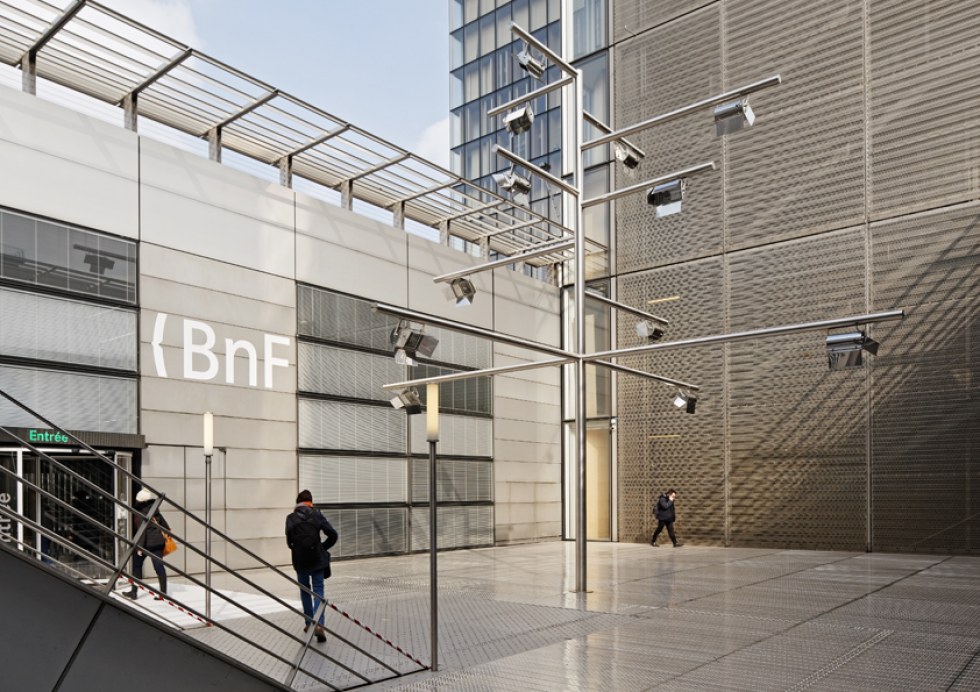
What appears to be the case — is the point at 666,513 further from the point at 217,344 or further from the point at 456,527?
the point at 217,344

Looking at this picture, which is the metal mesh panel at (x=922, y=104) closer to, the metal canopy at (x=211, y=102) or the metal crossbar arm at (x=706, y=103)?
the metal crossbar arm at (x=706, y=103)

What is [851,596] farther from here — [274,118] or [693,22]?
[693,22]

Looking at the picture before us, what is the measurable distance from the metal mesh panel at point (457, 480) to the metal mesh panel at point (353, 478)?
1.80 ft

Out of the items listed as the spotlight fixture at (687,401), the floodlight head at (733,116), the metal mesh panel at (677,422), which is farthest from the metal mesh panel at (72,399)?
the metal mesh panel at (677,422)

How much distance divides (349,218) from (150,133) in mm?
5096

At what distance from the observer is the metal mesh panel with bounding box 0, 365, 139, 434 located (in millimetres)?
14125

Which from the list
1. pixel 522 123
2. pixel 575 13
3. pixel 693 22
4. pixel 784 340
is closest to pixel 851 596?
pixel 522 123

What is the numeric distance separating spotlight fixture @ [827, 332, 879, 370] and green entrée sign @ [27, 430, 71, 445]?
12.2 metres

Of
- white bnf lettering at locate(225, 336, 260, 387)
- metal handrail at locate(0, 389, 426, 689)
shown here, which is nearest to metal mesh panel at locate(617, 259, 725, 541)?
white bnf lettering at locate(225, 336, 260, 387)

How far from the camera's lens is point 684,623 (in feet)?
35.1

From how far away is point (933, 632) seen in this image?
9.74 m

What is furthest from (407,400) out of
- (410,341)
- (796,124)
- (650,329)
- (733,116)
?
(796,124)

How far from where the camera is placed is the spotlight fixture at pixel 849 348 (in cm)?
1198

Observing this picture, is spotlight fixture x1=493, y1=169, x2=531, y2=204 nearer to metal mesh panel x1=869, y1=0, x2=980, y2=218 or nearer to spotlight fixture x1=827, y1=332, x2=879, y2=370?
spotlight fixture x1=827, y1=332, x2=879, y2=370
